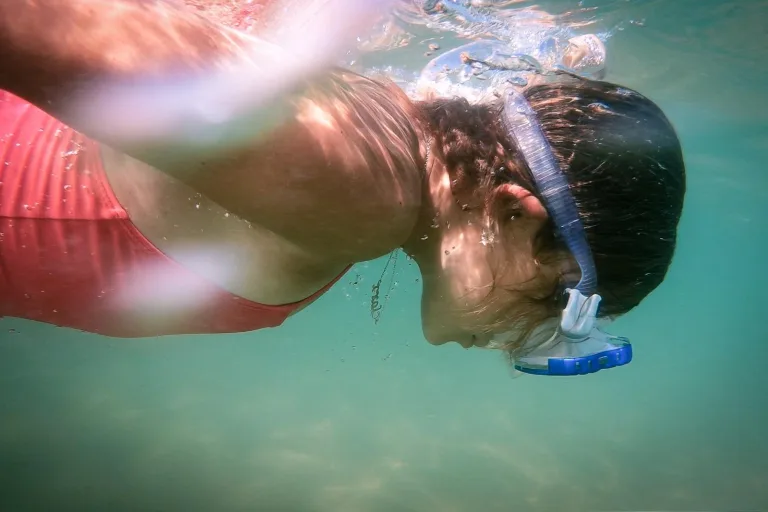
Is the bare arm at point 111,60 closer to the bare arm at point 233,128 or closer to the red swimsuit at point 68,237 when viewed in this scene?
the bare arm at point 233,128

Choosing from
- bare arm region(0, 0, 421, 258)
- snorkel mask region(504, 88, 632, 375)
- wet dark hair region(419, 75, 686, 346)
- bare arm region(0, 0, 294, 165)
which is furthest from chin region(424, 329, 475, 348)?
bare arm region(0, 0, 294, 165)

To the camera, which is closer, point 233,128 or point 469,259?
point 233,128

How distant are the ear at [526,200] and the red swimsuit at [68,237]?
121cm

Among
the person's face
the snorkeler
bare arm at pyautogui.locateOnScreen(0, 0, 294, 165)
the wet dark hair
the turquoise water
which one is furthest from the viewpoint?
the turquoise water

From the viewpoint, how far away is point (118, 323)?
8.68 feet

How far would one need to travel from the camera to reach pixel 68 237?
2125 millimetres

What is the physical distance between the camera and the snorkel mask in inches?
76.9

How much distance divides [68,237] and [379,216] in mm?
1473

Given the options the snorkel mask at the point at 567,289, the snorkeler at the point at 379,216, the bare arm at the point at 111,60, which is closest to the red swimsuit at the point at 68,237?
the snorkeler at the point at 379,216

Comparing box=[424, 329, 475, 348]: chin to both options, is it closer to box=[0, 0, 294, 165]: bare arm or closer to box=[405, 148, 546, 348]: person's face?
box=[405, 148, 546, 348]: person's face

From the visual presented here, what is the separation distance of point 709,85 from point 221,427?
1705 centimetres

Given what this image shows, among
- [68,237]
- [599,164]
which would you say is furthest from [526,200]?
[68,237]

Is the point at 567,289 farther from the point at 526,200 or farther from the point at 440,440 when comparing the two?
the point at 440,440

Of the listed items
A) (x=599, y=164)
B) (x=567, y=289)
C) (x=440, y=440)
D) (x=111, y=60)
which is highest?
(x=111, y=60)
